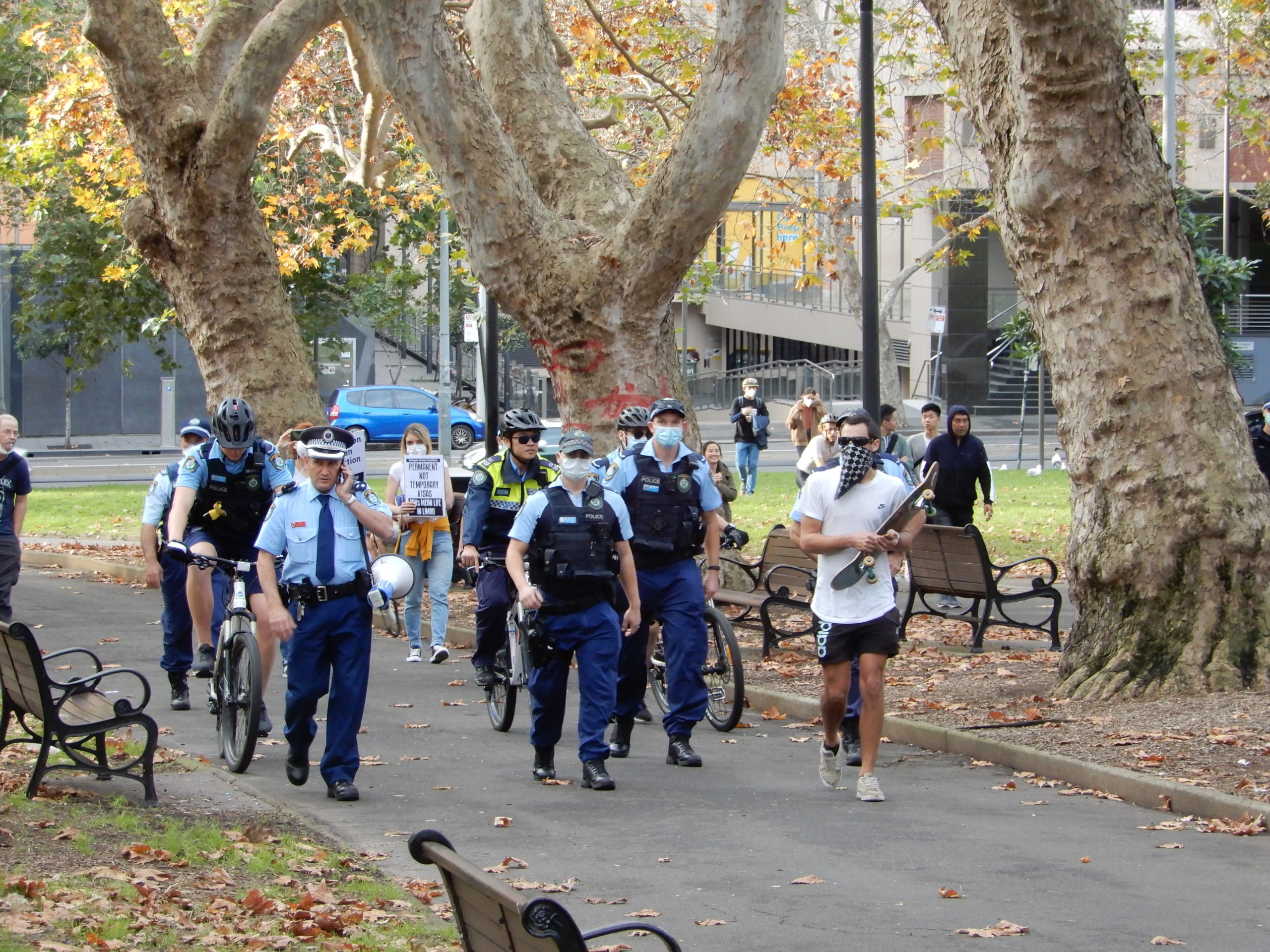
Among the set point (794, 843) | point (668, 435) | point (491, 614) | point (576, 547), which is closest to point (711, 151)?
point (668, 435)

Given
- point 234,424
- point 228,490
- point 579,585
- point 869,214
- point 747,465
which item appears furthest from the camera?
point 747,465

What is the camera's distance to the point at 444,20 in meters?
13.4

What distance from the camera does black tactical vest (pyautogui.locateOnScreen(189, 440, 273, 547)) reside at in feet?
31.5

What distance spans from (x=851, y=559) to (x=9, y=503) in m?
6.75

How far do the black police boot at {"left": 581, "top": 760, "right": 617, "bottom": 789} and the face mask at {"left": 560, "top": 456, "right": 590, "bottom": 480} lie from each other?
1.43m

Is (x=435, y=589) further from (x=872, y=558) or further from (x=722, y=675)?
(x=872, y=558)

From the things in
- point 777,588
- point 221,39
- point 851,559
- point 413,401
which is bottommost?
point 777,588

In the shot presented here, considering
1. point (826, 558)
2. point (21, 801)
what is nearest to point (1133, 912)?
point (826, 558)

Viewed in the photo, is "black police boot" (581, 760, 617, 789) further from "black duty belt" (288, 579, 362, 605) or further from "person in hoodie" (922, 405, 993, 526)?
"person in hoodie" (922, 405, 993, 526)

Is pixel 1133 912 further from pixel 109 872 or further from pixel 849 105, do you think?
pixel 849 105

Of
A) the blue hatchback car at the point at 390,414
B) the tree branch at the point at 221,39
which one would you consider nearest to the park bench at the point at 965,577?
the tree branch at the point at 221,39

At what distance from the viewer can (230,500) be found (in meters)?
9.62

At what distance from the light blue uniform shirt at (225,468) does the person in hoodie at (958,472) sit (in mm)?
6794

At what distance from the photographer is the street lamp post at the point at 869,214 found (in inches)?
600
